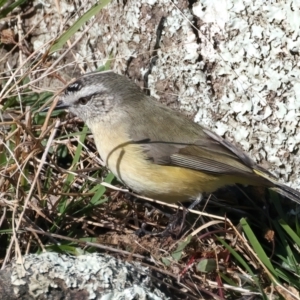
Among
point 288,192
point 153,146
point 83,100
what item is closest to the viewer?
point 288,192

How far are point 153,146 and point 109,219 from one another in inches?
20.6

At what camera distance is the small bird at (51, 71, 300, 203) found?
4.10m

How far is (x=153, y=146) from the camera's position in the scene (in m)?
4.21

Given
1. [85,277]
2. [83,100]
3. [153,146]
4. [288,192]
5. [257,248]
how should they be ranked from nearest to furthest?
[85,277]
[257,248]
[288,192]
[153,146]
[83,100]

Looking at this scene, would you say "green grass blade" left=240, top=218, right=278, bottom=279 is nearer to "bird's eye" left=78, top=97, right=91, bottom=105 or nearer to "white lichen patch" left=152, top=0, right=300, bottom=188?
"white lichen patch" left=152, top=0, right=300, bottom=188

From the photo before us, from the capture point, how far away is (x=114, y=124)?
14.2 feet

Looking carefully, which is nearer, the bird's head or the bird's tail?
the bird's tail

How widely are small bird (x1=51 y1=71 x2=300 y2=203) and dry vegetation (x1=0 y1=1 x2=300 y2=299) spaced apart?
18cm

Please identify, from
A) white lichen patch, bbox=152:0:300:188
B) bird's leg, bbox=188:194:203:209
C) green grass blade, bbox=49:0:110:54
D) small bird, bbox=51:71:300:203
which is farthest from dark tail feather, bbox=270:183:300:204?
green grass blade, bbox=49:0:110:54

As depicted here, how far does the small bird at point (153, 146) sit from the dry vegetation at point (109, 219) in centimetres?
18

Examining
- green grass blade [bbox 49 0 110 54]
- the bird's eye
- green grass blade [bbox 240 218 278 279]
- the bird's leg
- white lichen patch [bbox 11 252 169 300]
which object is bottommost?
green grass blade [bbox 240 218 278 279]

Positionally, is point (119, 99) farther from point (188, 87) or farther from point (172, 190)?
point (172, 190)

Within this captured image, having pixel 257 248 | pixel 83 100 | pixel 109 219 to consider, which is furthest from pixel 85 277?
pixel 83 100

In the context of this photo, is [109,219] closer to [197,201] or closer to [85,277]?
[197,201]
